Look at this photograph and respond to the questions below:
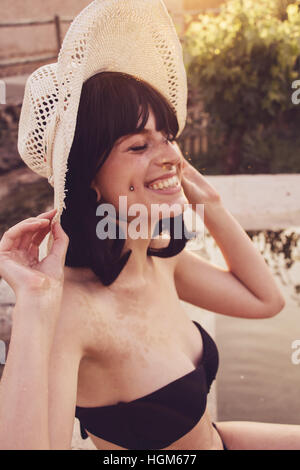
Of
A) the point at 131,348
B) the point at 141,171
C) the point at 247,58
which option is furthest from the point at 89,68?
the point at 247,58

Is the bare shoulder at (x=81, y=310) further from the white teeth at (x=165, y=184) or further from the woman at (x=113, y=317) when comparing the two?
the white teeth at (x=165, y=184)

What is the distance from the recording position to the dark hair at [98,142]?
4.48 feet

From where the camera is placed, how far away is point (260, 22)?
234 inches

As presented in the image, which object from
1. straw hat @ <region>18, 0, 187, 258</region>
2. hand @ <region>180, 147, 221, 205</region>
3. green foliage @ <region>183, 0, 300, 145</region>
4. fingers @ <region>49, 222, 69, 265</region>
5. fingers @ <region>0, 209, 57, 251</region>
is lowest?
green foliage @ <region>183, 0, 300, 145</region>

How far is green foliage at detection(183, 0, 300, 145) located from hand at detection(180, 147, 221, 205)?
454 centimetres

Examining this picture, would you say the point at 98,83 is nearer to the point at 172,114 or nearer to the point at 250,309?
the point at 172,114

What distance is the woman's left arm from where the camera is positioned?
1.90 m

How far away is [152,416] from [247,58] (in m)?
5.41

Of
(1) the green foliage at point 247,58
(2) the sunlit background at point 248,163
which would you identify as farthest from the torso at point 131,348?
(1) the green foliage at point 247,58

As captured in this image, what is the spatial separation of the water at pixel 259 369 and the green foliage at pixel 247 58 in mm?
3580

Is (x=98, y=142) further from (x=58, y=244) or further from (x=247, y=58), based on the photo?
(x=247, y=58)

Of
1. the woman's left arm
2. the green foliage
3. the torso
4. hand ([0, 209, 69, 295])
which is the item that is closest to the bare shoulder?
the torso

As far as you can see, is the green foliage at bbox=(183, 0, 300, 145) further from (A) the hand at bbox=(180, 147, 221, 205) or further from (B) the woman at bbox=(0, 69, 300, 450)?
(B) the woman at bbox=(0, 69, 300, 450)
